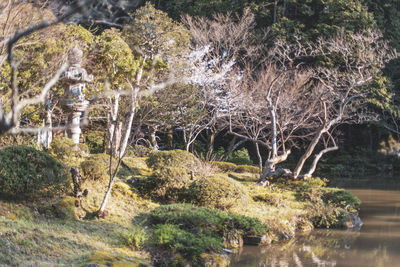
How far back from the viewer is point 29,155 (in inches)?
286

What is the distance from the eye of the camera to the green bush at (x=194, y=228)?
21.0 ft

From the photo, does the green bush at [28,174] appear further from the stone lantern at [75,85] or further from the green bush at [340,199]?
the green bush at [340,199]

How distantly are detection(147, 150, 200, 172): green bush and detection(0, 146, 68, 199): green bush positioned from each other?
11.2 feet

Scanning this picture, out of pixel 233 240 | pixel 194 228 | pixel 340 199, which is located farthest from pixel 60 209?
pixel 340 199

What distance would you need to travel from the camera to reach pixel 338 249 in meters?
8.32

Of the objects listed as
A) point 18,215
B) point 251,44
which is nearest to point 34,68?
point 18,215

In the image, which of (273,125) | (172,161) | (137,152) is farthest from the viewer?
(137,152)

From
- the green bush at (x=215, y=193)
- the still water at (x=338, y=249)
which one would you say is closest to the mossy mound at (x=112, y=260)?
the still water at (x=338, y=249)

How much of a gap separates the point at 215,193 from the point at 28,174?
3.75 metres

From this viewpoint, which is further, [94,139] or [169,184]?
[94,139]

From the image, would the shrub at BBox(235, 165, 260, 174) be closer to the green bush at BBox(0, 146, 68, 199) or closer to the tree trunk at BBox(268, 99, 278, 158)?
the tree trunk at BBox(268, 99, 278, 158)

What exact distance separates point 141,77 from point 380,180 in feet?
43.4

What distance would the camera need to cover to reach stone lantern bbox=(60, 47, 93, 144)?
10.8 metres

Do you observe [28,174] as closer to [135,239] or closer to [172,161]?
[135,239]
